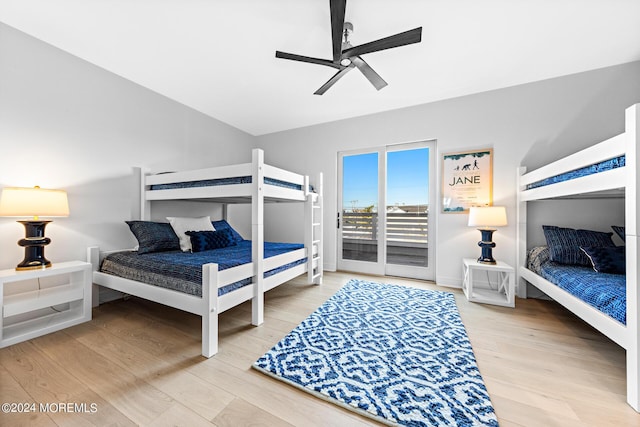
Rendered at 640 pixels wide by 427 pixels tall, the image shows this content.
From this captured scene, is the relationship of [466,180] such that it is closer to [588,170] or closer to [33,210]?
[588,170]

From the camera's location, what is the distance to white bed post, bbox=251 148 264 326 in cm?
197

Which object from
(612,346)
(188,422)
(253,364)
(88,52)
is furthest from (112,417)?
(612,346)

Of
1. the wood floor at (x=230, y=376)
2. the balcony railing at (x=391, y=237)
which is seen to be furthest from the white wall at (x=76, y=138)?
the balcony railing at (x=391, y=237)

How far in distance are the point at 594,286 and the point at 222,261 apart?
275cm

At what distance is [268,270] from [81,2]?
8.40ft

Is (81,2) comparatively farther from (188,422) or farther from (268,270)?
(188,422)

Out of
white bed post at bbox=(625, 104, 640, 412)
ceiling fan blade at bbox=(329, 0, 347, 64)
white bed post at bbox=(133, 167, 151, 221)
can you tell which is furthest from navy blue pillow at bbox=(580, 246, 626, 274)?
white bed post at bbox=(133, 167, 151, 221)

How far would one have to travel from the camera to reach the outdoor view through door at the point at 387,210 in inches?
137

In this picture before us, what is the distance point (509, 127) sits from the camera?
9.37 ft

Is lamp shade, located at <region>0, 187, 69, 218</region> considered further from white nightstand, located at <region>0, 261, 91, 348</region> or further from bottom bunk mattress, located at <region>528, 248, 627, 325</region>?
bottom bunk mattress, located at <region>528, 248, 627, 325</region>

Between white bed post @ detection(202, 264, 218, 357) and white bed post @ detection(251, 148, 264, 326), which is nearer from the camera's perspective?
white bed post @ detection(202, 264, 218, 357)

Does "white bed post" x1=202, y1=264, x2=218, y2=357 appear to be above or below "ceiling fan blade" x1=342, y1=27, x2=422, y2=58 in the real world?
below

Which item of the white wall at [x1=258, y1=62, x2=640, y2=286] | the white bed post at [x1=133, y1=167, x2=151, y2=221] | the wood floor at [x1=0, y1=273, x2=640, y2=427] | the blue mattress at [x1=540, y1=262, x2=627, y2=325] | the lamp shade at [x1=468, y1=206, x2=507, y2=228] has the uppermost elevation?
the white wall at [x1=258, y1=62, x2=640, y2=286]

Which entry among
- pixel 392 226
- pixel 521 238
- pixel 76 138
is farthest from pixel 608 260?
pixel 76 138
